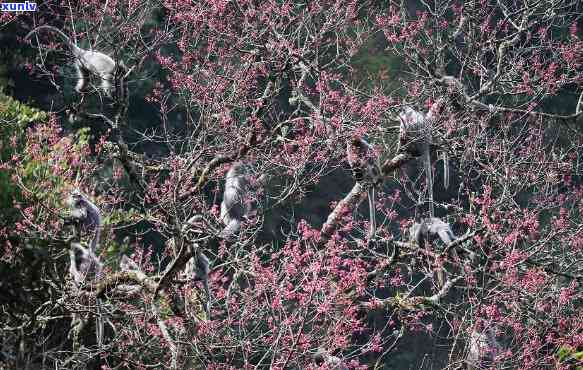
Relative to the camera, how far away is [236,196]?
916 cm

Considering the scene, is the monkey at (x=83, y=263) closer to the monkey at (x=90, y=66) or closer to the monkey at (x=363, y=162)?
the monkey at (x=90, y=66)

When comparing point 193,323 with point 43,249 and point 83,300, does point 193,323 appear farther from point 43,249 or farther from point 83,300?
point 43,249

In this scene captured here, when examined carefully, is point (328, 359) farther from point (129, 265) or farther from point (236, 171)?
point (236, 171)

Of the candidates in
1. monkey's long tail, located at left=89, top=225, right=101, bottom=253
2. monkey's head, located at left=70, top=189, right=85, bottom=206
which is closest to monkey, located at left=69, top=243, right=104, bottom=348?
monkey's long tail, located at left=89, top=225, right=101, bottom=253

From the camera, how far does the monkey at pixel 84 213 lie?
8328 millimetres

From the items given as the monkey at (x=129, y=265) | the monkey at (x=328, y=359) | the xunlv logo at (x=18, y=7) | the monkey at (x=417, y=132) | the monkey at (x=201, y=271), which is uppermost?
the xunlv logo at (x=18, y=7)

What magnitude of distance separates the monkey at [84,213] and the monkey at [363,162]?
2727 mm

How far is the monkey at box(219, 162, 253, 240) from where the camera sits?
894 centimetres

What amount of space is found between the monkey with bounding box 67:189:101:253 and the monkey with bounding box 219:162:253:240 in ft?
4.57

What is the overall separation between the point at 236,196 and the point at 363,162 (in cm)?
175

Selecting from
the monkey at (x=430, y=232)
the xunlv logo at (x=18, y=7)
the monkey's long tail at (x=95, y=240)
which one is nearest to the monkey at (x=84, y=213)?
the monkey's long tail at (x=95, y=240)

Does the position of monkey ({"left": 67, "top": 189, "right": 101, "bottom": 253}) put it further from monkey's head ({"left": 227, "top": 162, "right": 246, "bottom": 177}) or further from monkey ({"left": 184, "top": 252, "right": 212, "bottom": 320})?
monkey's head ({"left": 227, "top": 162, "right": 246, "bottom": 177})

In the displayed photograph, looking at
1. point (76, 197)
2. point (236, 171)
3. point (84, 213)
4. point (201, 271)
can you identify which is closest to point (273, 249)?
point (201, 271)

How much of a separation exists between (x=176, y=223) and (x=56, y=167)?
254cm
